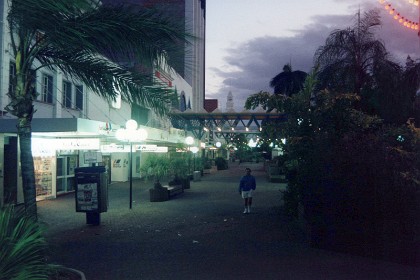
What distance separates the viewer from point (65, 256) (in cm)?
905

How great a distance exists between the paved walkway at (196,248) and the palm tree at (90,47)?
2.36 m

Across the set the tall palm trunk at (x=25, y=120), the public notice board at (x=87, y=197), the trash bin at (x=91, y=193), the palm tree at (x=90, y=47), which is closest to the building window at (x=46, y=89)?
the trash bin at (x=91, y=193)

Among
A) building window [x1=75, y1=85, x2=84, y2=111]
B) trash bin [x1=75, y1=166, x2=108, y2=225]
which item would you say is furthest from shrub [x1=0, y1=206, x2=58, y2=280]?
building window [x1=75, y1=85, x2=84, y2=111]

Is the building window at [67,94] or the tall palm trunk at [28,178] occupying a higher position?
the building window at [67,94]

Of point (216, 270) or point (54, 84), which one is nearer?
point (216, 270)

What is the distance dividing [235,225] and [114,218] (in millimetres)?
4035

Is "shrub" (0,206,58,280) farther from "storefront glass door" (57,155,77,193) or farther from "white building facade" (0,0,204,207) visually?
"storefront glass door" (57,155,77,193)

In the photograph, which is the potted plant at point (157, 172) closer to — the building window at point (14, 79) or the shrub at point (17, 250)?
the building window at point (14, 79)

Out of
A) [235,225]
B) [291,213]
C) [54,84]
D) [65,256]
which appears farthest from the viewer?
[54,84]

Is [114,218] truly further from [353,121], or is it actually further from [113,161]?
[113,161]

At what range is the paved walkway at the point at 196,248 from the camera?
7.88 m

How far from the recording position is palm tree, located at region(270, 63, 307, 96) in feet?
168

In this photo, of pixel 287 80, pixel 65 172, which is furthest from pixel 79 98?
pixel 287 80

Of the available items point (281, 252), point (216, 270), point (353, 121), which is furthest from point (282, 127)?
point (216, 270)
